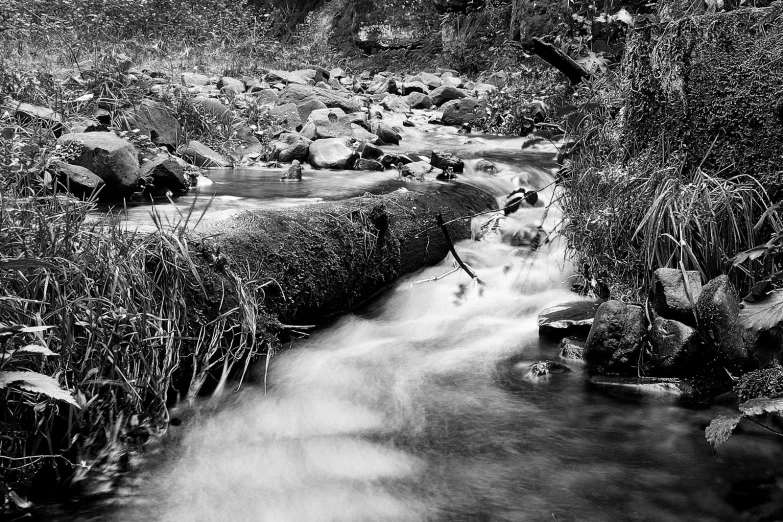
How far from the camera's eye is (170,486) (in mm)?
2682

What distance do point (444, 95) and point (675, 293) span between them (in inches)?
413

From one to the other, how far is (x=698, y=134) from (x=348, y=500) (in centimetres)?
291

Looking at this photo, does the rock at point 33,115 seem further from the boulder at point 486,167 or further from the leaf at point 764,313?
the leaf at point 764,313

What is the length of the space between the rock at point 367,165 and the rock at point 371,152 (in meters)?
0.18

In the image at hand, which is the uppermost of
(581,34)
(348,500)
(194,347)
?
(581,34)

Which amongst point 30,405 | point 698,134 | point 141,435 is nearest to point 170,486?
point 141,435

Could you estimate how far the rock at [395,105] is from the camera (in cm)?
1250

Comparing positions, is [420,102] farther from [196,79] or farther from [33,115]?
[33,115]

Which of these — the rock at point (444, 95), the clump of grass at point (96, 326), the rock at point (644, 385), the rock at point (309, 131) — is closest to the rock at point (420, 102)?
the rock at point (444, 95)

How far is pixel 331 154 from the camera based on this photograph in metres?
7.84

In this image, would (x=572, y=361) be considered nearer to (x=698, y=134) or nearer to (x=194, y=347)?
(x=698, y=134)

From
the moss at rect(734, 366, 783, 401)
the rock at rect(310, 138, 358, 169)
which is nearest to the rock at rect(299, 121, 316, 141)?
the rock at rect(310, 138, 358, 169)

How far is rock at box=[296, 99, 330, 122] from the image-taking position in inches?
390

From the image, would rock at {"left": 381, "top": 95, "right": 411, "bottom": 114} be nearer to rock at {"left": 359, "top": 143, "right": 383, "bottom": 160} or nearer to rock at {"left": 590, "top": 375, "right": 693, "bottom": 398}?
rock at {"left": 359, "top": 143, "right": 383, "bottom": 160}
